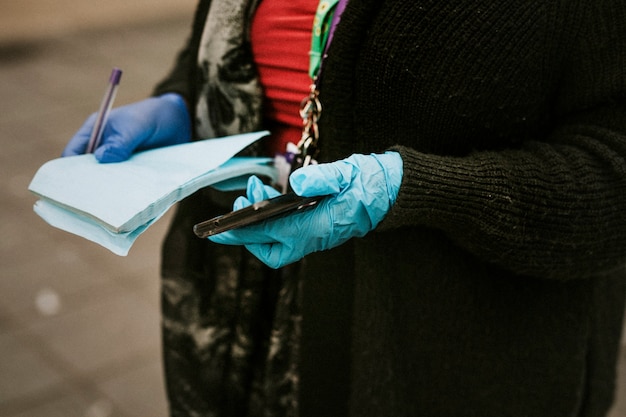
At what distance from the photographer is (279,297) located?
1433 millimetres

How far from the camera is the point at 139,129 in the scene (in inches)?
53.6

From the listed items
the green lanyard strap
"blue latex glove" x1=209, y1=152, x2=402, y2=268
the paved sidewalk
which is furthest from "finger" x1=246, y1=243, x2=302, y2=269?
the paved sidewalk

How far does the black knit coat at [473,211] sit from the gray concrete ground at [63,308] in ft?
5.56

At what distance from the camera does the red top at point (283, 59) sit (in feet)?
4.18

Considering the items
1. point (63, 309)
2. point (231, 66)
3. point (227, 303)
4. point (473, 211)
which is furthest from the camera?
point (63, 309)

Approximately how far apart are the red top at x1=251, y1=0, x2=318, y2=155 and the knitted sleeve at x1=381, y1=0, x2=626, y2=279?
1.03 ft

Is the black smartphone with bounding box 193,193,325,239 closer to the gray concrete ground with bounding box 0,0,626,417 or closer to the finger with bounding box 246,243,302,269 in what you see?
the finger with bounding box 246,243,302,269

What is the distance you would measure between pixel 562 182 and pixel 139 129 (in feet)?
2.45

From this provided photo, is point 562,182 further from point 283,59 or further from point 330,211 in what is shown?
point 283,59

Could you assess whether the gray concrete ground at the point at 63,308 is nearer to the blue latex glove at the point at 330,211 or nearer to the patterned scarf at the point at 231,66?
the patterned scarf at the point at 231,66

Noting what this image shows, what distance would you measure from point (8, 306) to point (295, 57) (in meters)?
2.43

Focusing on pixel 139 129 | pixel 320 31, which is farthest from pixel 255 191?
pixel 139 129

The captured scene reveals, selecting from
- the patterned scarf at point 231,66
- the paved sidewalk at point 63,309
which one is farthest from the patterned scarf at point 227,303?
the paved sidewalk at point 63,309

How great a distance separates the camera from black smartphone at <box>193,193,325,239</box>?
0.92 metres
